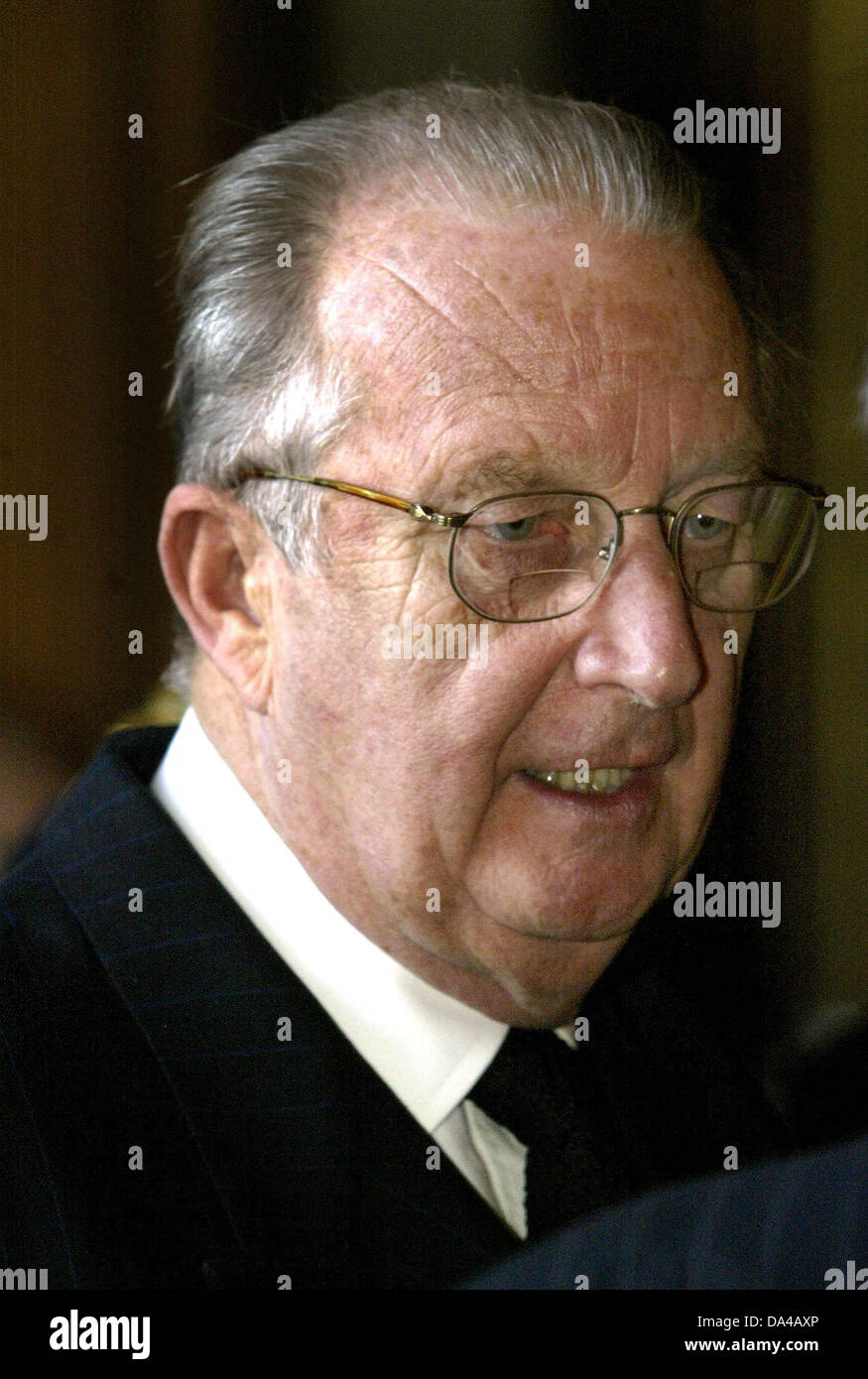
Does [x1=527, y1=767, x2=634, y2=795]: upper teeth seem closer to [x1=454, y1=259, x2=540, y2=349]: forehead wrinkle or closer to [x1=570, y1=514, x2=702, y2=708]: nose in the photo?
[x1=570, y1=514, x2=702, y2=708]: nose

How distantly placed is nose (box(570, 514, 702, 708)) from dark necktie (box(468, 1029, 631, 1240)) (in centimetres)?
35

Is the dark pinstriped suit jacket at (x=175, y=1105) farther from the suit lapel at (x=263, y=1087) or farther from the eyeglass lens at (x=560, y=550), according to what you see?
the eyeglass lens at (x=560, y=550)

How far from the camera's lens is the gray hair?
115cm

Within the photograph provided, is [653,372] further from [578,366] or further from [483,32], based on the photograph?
[483,32]

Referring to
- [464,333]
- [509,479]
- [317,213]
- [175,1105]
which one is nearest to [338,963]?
[175,1105]

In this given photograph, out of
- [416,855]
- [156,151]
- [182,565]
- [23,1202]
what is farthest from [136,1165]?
[156,151]

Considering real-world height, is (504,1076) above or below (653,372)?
below

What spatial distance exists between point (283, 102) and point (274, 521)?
0.38 m

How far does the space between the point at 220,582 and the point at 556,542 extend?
295 mm

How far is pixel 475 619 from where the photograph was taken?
1.15 meters

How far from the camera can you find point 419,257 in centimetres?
112

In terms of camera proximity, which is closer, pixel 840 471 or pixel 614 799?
pixel 614 799

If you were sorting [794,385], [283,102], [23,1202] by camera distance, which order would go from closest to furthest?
[23,1202], [283,102], [794,385]

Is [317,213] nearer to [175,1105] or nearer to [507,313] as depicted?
[507,313]
